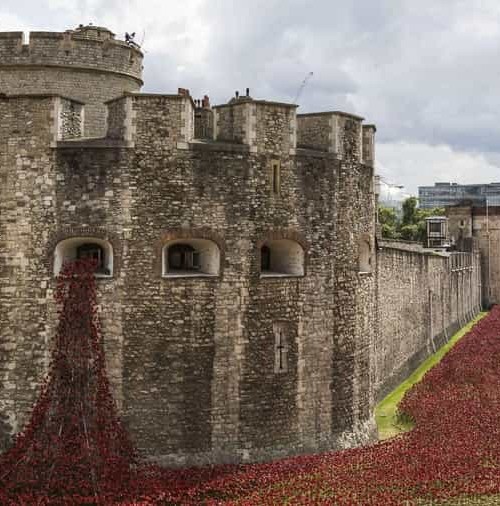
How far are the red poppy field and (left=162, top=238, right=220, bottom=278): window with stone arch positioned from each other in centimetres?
154

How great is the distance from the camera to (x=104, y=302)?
12.7 meters

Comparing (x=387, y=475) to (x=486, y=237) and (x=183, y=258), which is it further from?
(x=486, y=237)

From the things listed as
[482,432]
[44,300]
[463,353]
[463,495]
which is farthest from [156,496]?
[463,353]

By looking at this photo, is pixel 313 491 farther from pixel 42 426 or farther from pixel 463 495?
pixel 42 426

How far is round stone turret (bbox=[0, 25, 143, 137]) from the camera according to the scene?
1490 centimetres

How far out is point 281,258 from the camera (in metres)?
14.4

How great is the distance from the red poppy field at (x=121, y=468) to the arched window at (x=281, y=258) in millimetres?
3438

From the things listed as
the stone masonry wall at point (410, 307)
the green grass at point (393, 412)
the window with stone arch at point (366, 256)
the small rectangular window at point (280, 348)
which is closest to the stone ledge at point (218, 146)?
the small rectangular window at point (280, 348)

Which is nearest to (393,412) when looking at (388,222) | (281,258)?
(281,258)

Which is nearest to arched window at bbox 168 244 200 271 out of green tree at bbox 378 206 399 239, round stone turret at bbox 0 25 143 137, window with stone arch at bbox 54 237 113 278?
window with stone arch at bbox 54 237 113 278

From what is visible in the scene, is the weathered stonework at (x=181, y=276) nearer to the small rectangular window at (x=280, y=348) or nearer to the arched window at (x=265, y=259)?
the small rectangular window at (x=280, y=348)

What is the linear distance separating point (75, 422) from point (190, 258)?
3577 mm

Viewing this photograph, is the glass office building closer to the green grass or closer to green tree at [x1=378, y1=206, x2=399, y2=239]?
green tree at [x1=378, y1=206, x2=399, y2=239]

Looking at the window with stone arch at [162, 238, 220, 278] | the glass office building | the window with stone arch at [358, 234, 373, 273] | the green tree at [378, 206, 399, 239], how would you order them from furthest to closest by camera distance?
1. the glass office building
2. the green tree at [378, 206, 399, 239]
3. the window with stone arch at [358, 234, 373, 273]
4. the window with stone arch at [162, 238, 220, 278]
